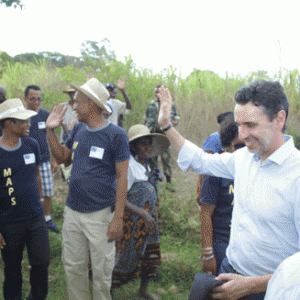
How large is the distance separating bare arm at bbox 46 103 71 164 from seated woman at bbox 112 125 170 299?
58 centimetres

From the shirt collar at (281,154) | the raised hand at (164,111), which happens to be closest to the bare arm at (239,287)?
the shirt collar at (281,154)

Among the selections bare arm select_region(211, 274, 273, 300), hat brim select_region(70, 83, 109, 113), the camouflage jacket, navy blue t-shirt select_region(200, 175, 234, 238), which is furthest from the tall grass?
bare arm select_region(211, 274, 273, 300)

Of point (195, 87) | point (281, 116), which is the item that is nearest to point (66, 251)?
point (281, 116)

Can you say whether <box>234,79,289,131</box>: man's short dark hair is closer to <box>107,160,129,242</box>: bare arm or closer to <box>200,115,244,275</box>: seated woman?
<box>200,115,244,275</box>: seated woman

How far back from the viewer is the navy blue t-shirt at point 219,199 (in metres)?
2.28

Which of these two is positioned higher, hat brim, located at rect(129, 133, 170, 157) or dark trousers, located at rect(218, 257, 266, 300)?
hat brim, located at rect(129, 133, 170, 157)

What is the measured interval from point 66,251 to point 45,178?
217 cm

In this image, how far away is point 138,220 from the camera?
3.08 metres

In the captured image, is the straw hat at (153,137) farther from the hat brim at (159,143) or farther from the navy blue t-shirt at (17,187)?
the navy blue t-shirt at (17,187)

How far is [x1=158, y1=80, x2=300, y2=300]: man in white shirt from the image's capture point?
147 centimetres

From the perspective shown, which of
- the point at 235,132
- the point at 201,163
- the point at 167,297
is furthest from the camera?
the point at 167,297

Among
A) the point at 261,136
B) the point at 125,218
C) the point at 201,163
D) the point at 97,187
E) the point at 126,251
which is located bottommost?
the point at 126,251

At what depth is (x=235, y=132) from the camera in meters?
2.54

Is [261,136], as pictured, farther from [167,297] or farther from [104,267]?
[167,297]
